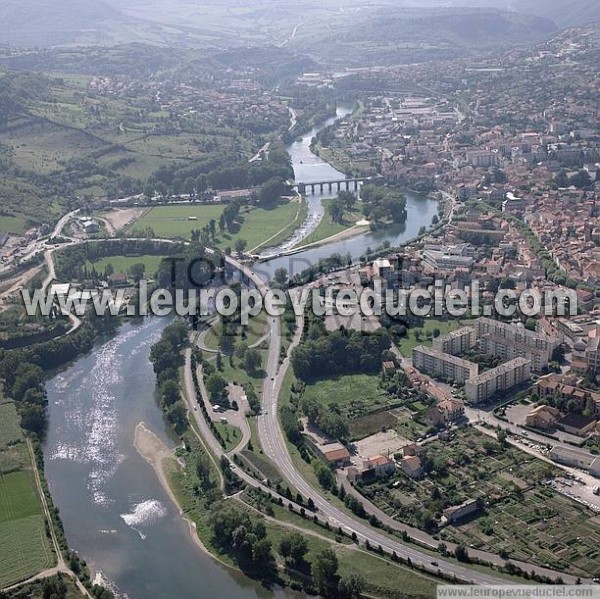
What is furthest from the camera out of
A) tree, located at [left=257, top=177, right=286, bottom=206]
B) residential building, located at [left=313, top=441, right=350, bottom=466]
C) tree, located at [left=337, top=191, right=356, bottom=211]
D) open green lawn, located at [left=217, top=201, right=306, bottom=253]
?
tree, located at [left=257, top=177, right=286, bottom=206]

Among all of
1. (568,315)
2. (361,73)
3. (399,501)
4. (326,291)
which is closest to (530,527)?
(399,501)

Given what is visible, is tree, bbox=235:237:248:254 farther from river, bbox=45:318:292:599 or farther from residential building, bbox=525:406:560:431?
residential building, bbox=525:406:560:431

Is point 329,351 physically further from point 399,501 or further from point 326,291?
point 399,501

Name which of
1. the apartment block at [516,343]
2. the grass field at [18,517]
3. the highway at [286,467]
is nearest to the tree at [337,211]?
the highway at [286,467]

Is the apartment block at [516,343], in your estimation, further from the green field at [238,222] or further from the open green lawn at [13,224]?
the open green lawn at [13,224]

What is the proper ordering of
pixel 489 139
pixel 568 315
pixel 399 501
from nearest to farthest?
pixel 399 501
pixel 568 315
pixel 489 139

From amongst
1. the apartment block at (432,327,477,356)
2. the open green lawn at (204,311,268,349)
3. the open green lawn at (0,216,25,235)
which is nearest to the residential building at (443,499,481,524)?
the apartment block at (432,327,477,356)
